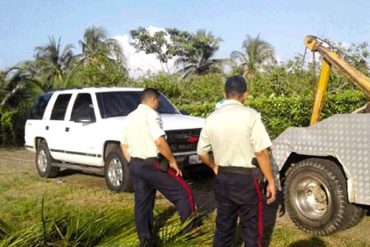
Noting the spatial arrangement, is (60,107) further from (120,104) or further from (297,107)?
(297,107)

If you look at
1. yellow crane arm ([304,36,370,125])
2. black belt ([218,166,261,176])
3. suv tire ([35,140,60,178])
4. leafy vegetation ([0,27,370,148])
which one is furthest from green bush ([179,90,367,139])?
black belt ([218,166,261,176])


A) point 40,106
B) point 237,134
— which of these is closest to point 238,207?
point 237,134

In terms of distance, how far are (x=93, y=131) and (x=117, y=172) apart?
3.44 ft

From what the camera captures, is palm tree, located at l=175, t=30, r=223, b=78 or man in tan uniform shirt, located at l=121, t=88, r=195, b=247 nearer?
man in tan uniform shirt, located at l=121, t=88, r=195, b=247

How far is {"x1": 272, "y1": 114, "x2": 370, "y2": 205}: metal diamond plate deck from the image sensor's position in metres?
5.45

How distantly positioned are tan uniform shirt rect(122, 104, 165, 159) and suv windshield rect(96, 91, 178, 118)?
4.23 metres

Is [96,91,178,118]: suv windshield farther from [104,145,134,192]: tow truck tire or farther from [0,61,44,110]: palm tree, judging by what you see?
[0,61,44,110]: palm tree

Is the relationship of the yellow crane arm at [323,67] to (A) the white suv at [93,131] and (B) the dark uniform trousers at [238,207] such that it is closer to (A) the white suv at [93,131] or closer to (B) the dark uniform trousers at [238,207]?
(A) the white suv at [93,131]

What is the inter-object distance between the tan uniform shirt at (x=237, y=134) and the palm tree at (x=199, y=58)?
4316 centimetres

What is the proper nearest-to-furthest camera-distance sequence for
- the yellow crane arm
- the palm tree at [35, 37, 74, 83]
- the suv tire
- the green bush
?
the yellow crane arm, the suv tire, the green bush, the palm tree at [35, 37, 74, 83]

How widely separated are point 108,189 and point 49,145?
2.41 metres

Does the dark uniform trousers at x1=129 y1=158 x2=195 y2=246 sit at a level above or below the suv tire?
above

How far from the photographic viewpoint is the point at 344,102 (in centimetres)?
1283

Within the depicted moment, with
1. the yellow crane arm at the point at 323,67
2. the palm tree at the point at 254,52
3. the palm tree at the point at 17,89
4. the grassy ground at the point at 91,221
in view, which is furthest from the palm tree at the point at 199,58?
the yellow crane arm at the point at 323,67
